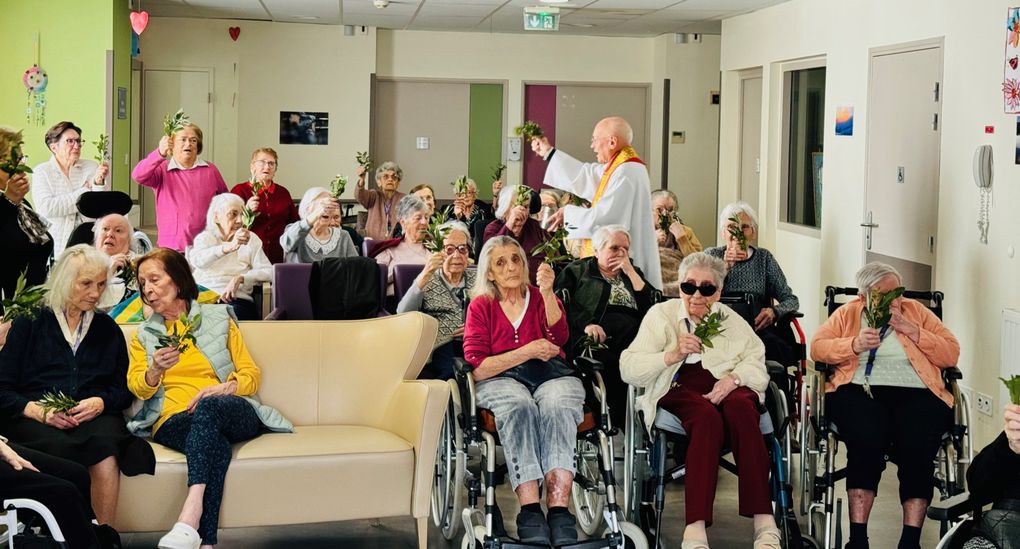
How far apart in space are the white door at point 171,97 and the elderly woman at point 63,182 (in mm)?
6690

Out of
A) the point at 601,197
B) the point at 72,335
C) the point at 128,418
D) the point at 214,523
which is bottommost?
the point at 214,523

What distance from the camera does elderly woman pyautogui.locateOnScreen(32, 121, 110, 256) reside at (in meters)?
7.07

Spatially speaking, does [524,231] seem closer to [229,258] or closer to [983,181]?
[229,258]

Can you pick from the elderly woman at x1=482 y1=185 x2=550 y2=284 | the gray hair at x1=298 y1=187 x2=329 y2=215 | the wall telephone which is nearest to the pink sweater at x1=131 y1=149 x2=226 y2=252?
the gray hair at x1=298 y1=187 x2=329 y2=215

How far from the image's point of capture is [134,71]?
13.4 metres

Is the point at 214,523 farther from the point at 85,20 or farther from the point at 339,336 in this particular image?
the point at 85,20

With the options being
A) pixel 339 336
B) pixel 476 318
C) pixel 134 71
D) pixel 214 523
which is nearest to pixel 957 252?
pixel 476 318

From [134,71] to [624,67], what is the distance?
5.55 m

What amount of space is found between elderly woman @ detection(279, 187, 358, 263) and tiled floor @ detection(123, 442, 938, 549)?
1.95 metres

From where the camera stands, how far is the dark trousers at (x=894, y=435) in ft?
15.2

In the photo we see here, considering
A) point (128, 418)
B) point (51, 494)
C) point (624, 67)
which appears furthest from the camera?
point (624, 67)

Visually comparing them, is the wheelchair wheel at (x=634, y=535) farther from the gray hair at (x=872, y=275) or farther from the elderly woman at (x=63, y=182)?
the elderly woman at (x=63, y=182)

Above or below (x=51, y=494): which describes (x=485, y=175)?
above

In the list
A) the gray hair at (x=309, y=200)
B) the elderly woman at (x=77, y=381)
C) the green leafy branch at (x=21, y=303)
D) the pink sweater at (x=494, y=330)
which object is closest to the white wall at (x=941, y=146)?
the pink sweater at (x=494, y=330)
